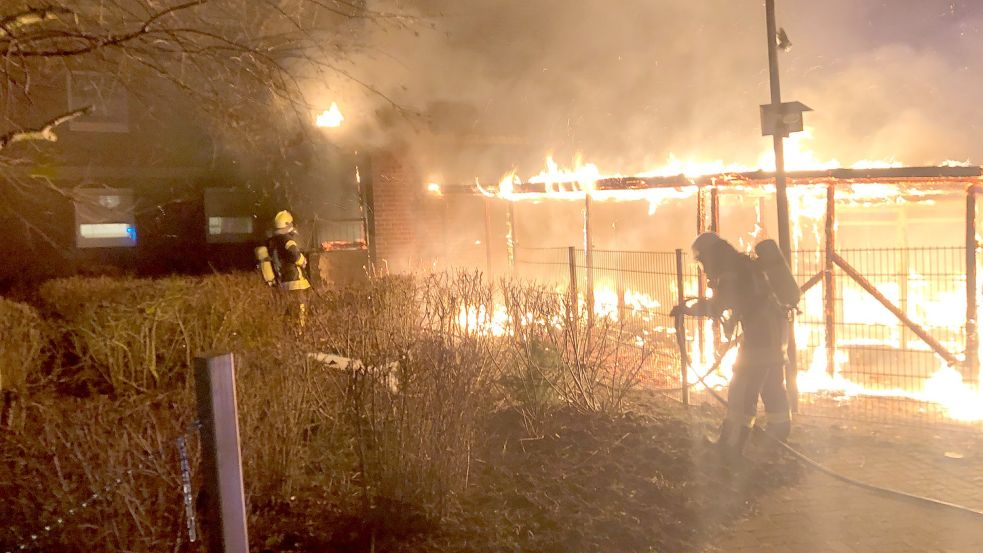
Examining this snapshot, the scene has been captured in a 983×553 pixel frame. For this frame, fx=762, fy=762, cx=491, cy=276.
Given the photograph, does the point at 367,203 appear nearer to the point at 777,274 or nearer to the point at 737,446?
the point at 777,274

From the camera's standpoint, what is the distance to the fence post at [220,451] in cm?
259

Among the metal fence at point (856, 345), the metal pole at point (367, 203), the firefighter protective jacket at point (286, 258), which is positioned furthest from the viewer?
the metal pole at point (367, 203)

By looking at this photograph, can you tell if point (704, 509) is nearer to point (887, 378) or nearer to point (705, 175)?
point (705, 175)

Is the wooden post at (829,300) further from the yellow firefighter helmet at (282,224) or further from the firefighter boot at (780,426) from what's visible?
the yellow firefighter helmet at (282,224)

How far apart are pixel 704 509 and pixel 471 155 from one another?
1043 centimetres

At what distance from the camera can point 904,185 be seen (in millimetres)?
7719

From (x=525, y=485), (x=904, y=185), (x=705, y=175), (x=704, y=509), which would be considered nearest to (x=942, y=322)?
(x=904, y=185)

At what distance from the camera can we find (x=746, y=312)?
16.5 feet

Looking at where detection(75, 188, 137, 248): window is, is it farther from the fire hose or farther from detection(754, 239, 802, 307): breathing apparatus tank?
detection(754, 239, 802, 307): breathing apparatus tank

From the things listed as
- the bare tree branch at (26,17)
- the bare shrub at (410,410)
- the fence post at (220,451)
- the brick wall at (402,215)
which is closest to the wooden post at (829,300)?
the bare shrub at (410,410)

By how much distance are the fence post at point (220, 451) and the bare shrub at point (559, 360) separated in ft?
8.79

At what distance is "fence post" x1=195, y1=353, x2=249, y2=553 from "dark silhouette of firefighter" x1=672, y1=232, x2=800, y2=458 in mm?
3294

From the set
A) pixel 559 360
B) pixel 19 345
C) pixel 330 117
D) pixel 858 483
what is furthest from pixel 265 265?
pixel 858 483

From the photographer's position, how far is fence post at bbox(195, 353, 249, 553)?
2.59m
